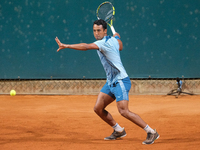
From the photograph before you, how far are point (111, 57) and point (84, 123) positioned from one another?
2.22 m

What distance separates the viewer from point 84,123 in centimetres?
580

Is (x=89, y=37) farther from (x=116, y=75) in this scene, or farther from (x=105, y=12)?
(x=116, y=75)

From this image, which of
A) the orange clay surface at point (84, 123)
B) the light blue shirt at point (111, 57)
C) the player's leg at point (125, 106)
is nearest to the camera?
the light blue shirt at point (111, 57)

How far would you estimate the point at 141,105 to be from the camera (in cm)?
786

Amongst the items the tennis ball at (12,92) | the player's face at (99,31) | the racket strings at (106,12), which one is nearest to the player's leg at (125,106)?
the player's face at (99,31)

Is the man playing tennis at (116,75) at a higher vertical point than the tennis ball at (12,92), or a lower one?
higher

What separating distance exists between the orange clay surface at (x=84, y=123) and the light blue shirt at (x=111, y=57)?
0.99 metres

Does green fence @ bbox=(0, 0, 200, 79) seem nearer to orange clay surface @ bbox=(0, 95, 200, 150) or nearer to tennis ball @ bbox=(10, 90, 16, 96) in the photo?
tennis ball @ bbox=(10, 90, 16, 96)

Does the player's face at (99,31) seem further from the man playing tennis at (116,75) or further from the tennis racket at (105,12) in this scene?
the tennis racket at (105,12)

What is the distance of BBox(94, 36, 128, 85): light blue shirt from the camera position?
153 inches

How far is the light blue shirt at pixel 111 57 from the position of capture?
3.89 m

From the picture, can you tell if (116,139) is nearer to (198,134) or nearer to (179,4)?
(198,134)

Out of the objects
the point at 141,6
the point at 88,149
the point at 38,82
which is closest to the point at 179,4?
the point at 141,6

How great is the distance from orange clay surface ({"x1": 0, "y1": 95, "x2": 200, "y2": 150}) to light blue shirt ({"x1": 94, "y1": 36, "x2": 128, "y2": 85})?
3.24 feet
